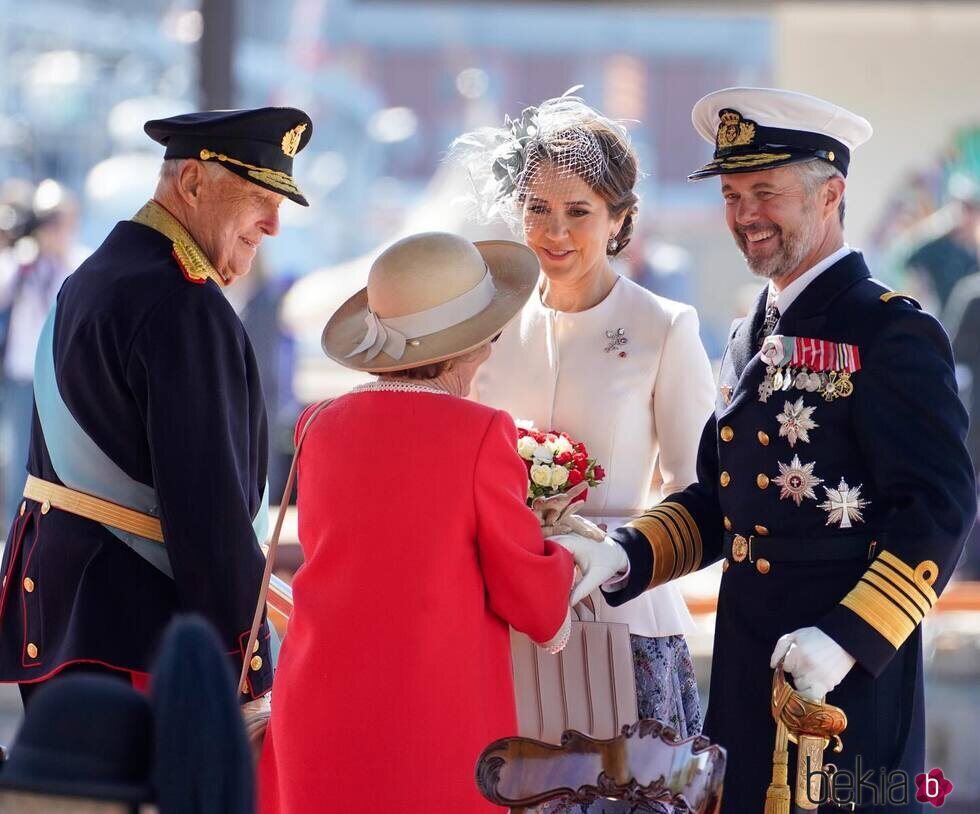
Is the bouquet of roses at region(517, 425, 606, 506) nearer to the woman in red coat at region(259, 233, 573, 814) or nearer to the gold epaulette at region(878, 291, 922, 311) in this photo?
the woman in red coat at region(259, 233, 573, 814)

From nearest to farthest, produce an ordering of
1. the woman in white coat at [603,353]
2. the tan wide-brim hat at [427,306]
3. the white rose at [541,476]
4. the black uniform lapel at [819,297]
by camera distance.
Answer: the tan wide-brim hat at [427,306] < the black uniform lapel at [819,297] < the white rose at [541,476] < the woman in white coat at [603,353]

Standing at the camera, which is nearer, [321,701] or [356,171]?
[321,701]

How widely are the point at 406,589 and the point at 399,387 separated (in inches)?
13.3

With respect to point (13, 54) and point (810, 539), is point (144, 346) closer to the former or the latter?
point (810, 539)

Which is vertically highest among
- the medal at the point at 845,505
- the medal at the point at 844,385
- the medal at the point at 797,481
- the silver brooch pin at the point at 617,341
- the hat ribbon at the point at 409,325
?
the silver brooch pin at the point at 617,341

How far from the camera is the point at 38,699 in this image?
1896mm

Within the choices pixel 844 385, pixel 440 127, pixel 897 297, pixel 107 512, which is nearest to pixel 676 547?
pixel 844 385

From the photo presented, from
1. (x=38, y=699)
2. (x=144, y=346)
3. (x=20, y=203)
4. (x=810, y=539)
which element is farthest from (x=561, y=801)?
(x=20, y=203)

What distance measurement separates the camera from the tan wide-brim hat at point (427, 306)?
276cm

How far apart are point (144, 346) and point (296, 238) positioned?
2866 centimetres

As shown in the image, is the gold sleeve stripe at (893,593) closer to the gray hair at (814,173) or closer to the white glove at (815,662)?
the white glove at (815,662)

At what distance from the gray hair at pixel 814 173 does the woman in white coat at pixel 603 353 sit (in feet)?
1.75

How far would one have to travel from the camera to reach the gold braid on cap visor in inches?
125

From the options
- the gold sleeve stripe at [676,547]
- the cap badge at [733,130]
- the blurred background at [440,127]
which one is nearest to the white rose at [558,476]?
the gold sleeve stripe at [676,547]
